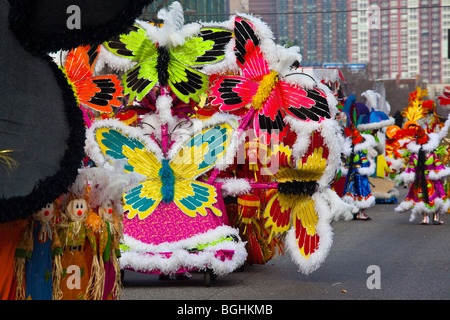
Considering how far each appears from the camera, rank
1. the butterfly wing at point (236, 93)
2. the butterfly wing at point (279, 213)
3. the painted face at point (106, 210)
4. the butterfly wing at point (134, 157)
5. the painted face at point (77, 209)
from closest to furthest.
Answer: the painted face at point (77, 209) → the painted face at point (106, 210) → the butterfly wing at point (134, 157) → the butterfly wing at point (279, 213) → the butterfly wing at point (236, 93)

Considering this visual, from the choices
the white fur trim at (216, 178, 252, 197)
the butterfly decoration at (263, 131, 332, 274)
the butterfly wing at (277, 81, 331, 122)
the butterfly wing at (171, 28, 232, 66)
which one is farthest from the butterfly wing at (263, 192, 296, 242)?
the butterfly wing at (171, 28, 232, 66)

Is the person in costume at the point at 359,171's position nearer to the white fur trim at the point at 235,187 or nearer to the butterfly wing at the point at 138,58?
the white fur trim at the point at 235,187

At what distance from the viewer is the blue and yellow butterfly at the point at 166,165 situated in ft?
26.2

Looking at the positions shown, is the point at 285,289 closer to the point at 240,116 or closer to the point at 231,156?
the point at 231,156

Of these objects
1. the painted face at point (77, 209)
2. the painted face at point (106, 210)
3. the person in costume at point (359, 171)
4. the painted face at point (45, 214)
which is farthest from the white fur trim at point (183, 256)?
the person in costume at point (359, 171)

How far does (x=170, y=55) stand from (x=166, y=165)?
1.12 metres

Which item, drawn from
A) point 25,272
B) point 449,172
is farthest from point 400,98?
point 25,272

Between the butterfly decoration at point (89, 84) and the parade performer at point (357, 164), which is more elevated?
the butterfly decoration at point (89, 84)

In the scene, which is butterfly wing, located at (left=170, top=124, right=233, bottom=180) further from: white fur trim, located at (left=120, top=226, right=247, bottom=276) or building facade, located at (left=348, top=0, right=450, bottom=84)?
building facade, located at (left=348, top=0, right=450, bottom=84)

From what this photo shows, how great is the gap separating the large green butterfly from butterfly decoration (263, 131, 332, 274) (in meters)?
1.09

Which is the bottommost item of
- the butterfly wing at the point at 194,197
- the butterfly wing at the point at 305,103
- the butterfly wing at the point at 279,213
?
the butterfly wing at the point at 279,213

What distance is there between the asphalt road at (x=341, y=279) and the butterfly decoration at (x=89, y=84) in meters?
1.76

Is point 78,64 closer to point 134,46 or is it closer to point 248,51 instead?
point 134,46

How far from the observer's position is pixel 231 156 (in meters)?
8.22
